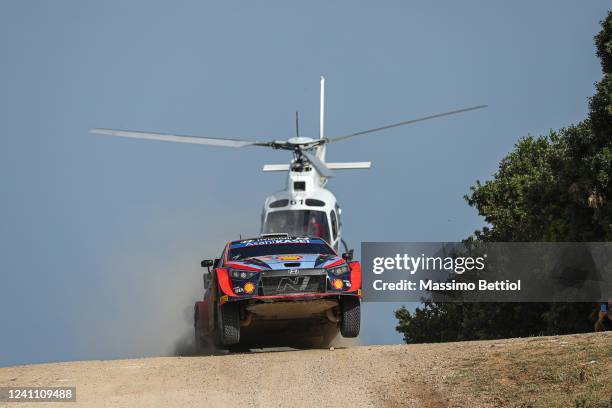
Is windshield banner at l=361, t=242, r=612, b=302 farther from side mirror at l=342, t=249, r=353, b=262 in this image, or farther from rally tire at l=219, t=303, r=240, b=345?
rally tire at l=219, t=303, r=240, b=345

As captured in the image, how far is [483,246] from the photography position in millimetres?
40969

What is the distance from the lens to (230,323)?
18.7 m

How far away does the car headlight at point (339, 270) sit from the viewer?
18.6 metres

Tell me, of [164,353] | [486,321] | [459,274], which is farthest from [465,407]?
[459,274]

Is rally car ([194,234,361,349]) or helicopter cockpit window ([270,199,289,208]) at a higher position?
helicopter cockpit window ([270,199,289,208])

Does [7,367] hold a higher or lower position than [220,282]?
lower

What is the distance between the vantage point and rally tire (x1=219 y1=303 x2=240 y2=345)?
1862 cm

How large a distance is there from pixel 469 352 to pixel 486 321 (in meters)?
24.1

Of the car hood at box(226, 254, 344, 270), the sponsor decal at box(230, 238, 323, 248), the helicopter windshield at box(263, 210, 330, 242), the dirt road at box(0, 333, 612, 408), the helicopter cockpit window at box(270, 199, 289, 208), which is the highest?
the helicopter cockpit window at box(270, 199, 289, 208)

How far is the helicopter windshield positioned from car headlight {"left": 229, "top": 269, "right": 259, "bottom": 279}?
8.56 meters

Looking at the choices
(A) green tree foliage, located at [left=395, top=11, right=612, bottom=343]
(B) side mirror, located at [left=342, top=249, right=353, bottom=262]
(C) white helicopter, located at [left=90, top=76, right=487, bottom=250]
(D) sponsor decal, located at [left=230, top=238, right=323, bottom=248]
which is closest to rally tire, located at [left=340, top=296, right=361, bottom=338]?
(B) side mirror, located at [left=342, top=249, right=353, bottom=262]

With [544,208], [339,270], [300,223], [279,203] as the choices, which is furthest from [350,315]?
[544,208]

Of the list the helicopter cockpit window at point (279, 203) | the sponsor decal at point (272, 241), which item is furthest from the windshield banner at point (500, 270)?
the sponsor decal at point (272, 241)

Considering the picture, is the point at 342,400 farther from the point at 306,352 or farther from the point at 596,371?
the point at 306,352
